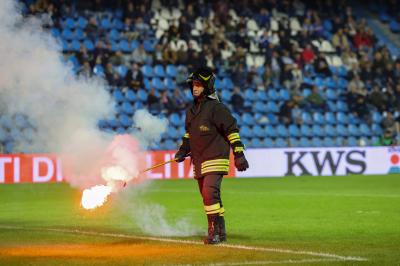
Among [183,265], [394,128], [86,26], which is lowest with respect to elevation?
[183,265]

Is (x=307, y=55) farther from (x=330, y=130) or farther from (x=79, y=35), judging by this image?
(x=79, y=35)

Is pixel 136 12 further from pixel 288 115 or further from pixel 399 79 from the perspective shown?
pixel 399 79

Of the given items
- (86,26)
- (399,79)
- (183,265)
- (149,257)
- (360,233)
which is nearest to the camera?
(183,265)

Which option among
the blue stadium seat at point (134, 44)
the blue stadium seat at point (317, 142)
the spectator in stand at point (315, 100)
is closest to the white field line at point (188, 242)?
the blue stadium seat at point (134, 44)

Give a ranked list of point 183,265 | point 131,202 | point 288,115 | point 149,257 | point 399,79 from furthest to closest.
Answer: point 399,79 < point 288,115 < point 131,202 < point 149,257 < point 183,265

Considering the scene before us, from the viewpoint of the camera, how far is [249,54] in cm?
3600

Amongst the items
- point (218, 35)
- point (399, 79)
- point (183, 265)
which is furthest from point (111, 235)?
point (399, 79)

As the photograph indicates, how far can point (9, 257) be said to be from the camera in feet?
36.5

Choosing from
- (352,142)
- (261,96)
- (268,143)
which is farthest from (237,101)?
(352,142)

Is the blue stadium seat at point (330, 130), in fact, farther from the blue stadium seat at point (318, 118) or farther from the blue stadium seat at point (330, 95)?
the blue stadium seat at point (330, 95)

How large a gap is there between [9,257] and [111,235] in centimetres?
272

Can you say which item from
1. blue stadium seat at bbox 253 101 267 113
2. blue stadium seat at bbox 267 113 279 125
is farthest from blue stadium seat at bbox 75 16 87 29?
blue stadium seat at bbox 267 113 279 125

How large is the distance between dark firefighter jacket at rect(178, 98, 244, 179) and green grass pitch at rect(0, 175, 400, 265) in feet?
3.50

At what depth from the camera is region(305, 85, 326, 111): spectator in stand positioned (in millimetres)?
35344
